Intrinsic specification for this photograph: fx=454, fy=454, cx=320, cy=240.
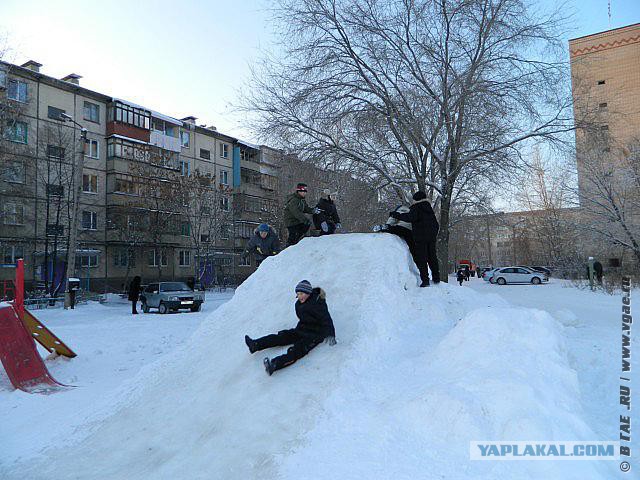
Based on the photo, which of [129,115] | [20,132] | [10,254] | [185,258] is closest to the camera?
[10,254]

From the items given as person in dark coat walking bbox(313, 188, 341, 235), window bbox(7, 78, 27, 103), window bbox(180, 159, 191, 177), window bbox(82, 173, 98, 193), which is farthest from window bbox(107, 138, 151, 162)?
person in dark coat walking bbox(313, 188, 341, 235)

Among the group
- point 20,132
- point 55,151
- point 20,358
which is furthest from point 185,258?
point 20,358

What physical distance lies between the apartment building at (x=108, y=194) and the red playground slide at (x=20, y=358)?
17602 millimetres

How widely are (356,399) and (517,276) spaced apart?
33.7 meters

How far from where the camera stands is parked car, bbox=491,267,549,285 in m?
33.8

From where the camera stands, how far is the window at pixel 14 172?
82.2 feet

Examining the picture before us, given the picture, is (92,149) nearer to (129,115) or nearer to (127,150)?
(127,150)

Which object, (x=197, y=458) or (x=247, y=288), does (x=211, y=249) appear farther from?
(x=197, y=458)

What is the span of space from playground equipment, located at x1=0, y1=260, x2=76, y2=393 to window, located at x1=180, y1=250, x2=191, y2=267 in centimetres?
3231

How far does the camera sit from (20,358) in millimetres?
8508

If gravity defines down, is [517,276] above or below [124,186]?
below

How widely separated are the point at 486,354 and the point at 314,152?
10887mm

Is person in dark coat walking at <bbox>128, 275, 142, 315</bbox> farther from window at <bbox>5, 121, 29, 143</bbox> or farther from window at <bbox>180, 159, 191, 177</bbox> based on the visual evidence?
window at <bbox>180, 159, 191, 177</bbox>

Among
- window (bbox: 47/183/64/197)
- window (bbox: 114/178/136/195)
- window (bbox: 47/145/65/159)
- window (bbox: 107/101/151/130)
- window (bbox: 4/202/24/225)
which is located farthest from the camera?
window (bbox: 107/101/151/130)
